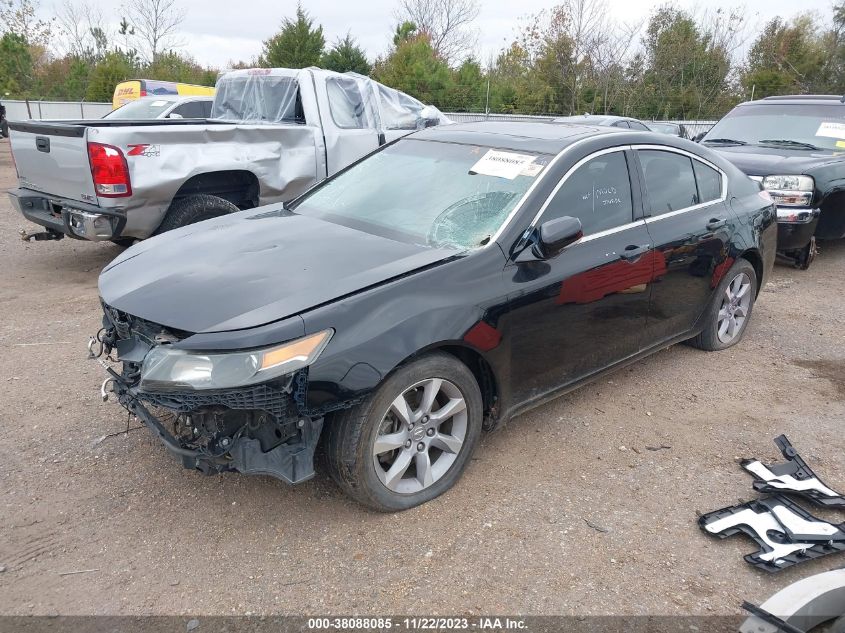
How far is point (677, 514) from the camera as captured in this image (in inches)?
122

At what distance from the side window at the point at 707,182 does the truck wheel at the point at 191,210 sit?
403cm

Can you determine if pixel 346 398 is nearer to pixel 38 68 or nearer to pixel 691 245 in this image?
pixel 691 245

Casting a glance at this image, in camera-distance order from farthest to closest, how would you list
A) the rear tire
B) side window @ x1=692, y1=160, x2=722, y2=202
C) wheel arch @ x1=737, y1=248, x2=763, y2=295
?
wheel arch @ x1=737, y1=248, x2=763, y2=295 → the rear tire → side window @ x1=692, y1=160, x2=722, y2=202

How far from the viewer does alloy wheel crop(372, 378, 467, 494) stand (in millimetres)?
2891

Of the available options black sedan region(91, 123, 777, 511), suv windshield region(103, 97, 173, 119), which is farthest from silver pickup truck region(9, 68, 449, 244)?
suv windshield region(103, 97, 173, 119)

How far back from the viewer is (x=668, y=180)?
425 centimetres

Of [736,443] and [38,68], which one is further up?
[38,68]

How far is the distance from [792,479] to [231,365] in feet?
9.00

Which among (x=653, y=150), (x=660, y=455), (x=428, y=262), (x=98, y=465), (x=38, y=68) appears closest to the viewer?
(x=428, y=262)

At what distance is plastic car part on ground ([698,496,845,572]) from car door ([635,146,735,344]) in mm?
1336

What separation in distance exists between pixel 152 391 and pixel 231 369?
14.5 inches

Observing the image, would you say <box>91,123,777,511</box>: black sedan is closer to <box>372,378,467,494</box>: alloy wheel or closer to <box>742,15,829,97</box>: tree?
<box>372,378,467,494</box>: alloy wheel

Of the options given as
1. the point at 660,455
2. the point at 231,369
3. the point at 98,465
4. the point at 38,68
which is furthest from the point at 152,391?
the point at 38,68

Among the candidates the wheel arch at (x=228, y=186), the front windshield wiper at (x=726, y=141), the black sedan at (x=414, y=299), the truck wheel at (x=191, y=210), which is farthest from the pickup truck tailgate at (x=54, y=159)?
the front windshield wiper at (x=726, y=141)
